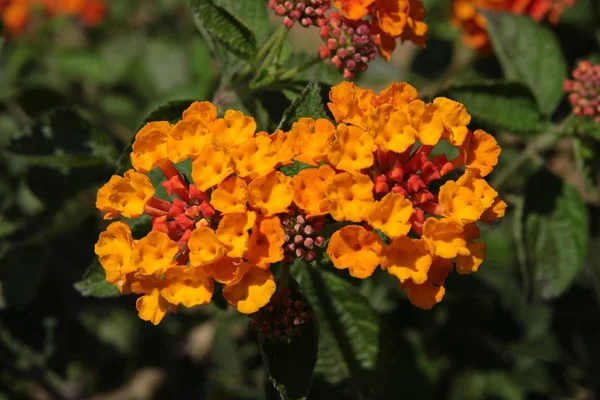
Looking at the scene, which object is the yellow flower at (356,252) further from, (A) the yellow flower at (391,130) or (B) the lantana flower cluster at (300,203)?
(A) the yellow flower at (391,130)

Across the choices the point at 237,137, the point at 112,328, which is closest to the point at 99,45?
Answer: the point at 112,328

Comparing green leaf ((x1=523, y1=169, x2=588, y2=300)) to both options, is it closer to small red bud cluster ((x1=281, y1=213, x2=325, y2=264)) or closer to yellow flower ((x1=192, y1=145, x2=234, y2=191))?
small red bud cluster ((x1=281, y1=213, x2=325, y2=264))

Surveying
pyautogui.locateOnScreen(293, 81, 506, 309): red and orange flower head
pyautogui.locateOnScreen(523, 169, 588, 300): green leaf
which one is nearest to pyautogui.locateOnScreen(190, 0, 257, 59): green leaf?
pyautogui.locateOnScreen(293, 81, 506, 309): red and orange flower head

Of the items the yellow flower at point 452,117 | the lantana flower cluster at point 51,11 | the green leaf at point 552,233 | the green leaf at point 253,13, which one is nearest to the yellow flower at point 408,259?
the yellow flower at point 452,117

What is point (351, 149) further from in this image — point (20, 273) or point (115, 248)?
point (20, 273)

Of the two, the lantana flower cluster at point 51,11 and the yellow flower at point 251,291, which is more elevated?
the yellow flower at point 251,291

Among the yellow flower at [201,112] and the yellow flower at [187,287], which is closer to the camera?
the yellow flower at [187,287]
